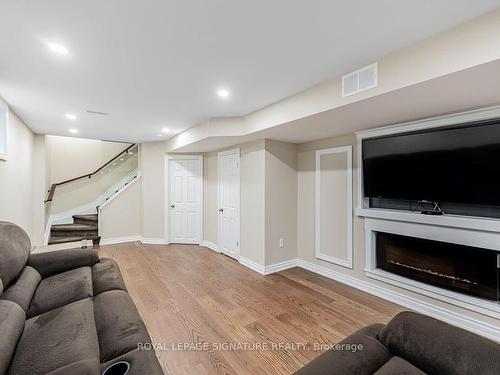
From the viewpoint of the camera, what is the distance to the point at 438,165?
2.52m

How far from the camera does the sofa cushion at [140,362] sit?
3.45 feet

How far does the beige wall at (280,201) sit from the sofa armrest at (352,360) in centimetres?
256

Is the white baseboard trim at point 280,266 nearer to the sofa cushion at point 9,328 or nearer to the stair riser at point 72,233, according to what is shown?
the sofa cushion at point 9,328

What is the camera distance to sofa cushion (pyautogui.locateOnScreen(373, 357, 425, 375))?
1.06m

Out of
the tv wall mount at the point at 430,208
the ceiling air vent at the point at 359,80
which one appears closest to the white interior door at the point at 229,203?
the ceiling air vent at the point at 359,80

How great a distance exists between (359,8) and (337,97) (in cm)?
88

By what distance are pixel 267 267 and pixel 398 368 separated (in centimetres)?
277

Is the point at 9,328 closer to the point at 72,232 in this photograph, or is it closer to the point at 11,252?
the point at 11,252

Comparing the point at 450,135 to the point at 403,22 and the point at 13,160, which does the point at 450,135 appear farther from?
the point at 13,160

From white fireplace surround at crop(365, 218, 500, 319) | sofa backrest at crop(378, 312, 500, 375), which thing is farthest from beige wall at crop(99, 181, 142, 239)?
sofa backrest at crop(378, 312, 500, 375)

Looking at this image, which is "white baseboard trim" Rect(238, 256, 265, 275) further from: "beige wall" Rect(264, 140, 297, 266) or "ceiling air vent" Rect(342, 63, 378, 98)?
"ceiling air vent" Rect(342, 63, 378, 98)

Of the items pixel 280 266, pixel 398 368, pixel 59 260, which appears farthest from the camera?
pixel 280 266

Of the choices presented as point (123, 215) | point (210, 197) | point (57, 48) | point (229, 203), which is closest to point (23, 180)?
point (123, 215)

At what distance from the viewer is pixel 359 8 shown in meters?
1.42
